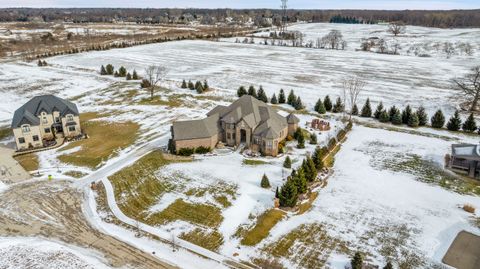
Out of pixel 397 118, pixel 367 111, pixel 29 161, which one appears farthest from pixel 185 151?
A: pixel 397 118

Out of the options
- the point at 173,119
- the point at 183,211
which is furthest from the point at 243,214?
the point at 173,119

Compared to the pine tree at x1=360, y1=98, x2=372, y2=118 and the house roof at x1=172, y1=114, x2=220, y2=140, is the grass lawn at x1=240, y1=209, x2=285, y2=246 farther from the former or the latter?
the pine tree at x1=360, y1=98, x2=372, y2=118

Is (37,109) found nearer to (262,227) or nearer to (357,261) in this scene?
(262,227)

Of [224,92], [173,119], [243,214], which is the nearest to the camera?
[243,214]

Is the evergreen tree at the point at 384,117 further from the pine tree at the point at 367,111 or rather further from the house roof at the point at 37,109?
the house roof at the point at 37,109

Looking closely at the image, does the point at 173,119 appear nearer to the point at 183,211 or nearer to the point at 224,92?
the point at 224,92

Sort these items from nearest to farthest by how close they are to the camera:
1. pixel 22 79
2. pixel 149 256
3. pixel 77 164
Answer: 1. pixel 149 256
2. pixel 77 164
3. pixel 22 79
